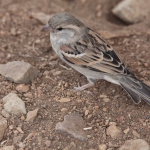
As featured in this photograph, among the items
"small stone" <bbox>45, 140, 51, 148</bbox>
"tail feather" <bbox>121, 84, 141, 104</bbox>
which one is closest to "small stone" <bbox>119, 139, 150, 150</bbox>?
"tail feather" <bbox>121, 84, 141, 104</bbox>

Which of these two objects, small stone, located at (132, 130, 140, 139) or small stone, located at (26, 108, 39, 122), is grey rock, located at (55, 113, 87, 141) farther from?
small stone, located at (132, 130, 140, 139)

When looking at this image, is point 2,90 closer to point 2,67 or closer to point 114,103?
point 2,67

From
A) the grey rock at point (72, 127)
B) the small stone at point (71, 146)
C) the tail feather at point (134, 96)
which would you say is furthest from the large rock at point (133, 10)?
the small stone at point (71, 146)

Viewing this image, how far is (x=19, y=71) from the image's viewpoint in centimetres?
560

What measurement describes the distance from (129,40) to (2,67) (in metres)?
2.50

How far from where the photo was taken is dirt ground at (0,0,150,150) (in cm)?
486

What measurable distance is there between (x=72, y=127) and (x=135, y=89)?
1164mm

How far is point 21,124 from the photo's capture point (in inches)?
195

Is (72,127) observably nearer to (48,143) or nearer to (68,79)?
(48,143)

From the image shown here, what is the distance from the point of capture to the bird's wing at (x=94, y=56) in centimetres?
540

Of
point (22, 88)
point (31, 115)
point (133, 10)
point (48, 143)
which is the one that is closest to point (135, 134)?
point (48, 143)

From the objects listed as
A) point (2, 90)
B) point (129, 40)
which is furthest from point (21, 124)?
point (129, 40)

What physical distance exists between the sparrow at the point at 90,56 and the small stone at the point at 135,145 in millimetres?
715

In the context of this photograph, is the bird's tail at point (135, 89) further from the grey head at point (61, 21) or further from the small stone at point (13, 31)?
the small stone at point (13, 31)
